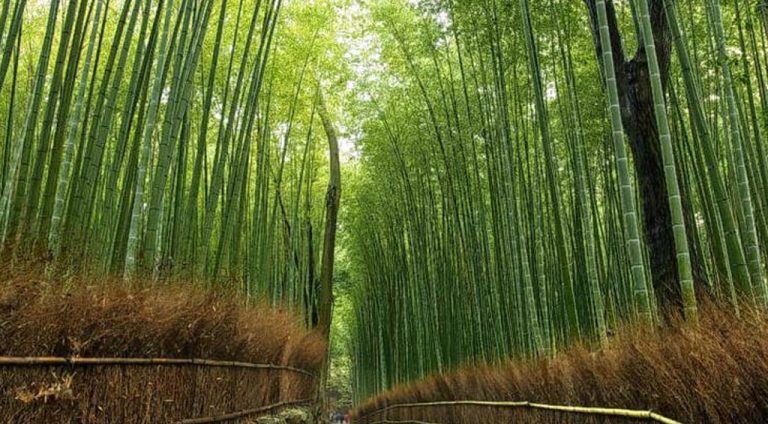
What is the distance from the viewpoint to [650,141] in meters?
4.04

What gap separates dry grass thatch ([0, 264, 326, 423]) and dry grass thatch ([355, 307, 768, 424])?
5.98 feet

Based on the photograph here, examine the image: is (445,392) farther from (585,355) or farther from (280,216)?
(280,216)

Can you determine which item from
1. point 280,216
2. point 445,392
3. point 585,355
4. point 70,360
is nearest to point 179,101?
point 70,360

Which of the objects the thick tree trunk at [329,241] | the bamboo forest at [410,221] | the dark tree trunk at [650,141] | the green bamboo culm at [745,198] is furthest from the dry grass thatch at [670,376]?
the thick tree trunk at [329,241]

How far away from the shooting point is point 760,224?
187 inches

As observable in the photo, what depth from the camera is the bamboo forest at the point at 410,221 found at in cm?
233

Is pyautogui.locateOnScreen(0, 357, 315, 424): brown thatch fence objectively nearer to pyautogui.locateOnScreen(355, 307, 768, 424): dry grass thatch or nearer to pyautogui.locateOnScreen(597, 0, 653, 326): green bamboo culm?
pyautogui.locateOnScreen(355, 307, 768, 424): dry grass thatch

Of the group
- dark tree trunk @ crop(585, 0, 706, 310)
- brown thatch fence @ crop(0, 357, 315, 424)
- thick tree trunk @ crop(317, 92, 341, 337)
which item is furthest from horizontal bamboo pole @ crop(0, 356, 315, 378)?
thick tree trunk @ crop(317, 92, 341, 337)

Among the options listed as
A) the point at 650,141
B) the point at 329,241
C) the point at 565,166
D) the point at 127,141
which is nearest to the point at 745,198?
the point at 650,141

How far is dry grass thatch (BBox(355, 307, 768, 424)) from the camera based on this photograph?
1.66 metres

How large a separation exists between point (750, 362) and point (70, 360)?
217cm

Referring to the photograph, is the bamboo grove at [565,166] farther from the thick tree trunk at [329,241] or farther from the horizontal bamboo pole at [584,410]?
the thick tree trunk at [329,241]

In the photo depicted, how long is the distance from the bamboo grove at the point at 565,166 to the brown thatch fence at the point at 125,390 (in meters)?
2.12

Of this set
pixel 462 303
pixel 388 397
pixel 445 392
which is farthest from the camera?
pixel 388 397
